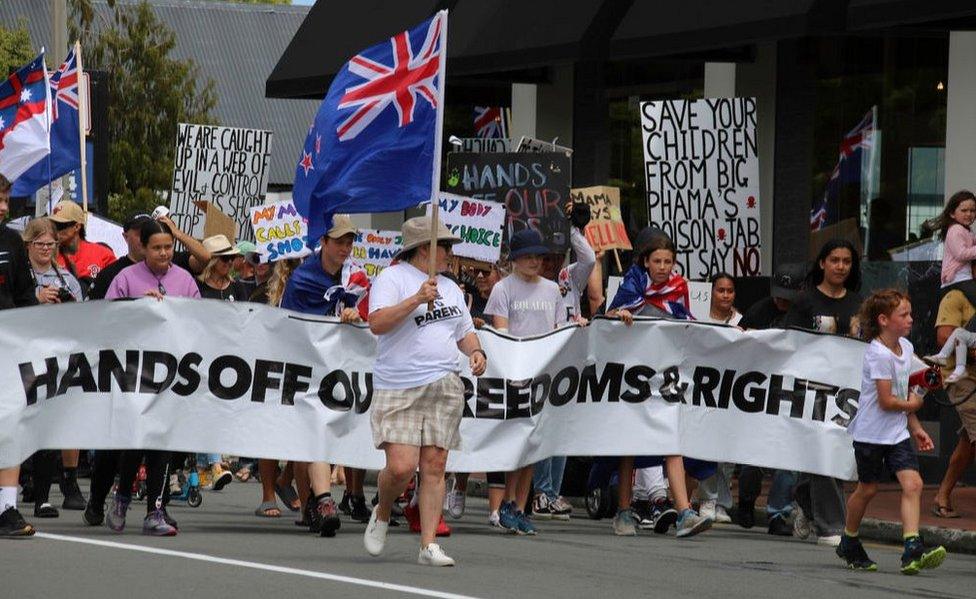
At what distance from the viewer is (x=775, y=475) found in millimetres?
13109

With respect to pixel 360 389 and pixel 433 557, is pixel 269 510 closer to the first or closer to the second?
pixel 360 389

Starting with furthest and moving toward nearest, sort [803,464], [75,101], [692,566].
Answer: [75,101], [803,464], [692,566]

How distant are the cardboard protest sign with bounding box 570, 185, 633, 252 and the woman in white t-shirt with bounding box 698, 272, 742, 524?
370cm

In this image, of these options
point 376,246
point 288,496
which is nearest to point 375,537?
point 288,496

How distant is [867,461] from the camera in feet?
35.8

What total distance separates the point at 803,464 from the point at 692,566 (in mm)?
1998

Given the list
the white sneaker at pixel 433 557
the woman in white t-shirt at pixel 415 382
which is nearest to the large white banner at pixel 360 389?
the woman in white t-shirt at pixel 415 382

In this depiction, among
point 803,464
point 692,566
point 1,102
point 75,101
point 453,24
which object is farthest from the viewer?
point 453,24

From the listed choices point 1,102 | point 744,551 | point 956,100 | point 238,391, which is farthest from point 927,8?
point 1,102

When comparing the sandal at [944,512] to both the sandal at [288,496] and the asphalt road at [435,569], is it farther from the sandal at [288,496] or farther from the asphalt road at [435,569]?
the sandal at [288,496]

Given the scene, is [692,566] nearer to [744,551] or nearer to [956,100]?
[744,551]

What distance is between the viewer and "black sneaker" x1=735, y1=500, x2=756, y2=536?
44.4ft

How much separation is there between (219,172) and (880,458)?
1252cm

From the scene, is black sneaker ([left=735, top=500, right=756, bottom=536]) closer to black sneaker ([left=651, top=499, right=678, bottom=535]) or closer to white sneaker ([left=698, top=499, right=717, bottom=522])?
white sneaker ([left=698, top=499, right=717, bottom=522])
